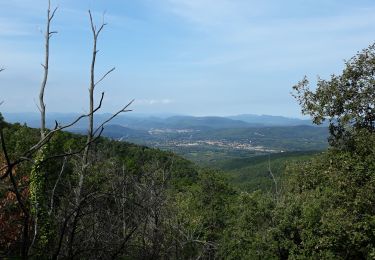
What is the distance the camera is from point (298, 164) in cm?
2278

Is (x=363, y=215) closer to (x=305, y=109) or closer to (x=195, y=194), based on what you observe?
(x=305, y=109)

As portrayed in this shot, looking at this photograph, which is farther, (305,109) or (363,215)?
(305,109)

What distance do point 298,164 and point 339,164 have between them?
4279 millimetres

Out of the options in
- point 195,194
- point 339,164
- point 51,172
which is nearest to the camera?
point 339,164

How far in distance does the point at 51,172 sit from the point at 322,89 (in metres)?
31.3

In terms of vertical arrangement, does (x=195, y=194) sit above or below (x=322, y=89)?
below

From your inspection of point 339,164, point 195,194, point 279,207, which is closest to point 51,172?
point 195,194

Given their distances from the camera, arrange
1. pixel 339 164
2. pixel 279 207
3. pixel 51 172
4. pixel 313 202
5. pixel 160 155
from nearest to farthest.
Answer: pixel 339 164 → pixel 313 202 → pixel 279 207 → pixel 51 172 → pixel 160 155

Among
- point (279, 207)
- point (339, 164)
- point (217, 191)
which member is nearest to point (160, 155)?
point (217, 191)

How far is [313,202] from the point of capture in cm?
2212

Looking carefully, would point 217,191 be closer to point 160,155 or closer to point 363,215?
point 363,215

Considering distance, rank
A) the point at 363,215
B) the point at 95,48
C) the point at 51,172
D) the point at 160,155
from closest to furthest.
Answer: the point at 95,48 → the point at 363,215 → the point at 51,172 → the point at 160,155

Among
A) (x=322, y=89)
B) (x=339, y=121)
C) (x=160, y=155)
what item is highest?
(x=322, y=89)

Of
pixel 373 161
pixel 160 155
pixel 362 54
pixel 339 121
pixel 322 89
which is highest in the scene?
pixel 362 54
